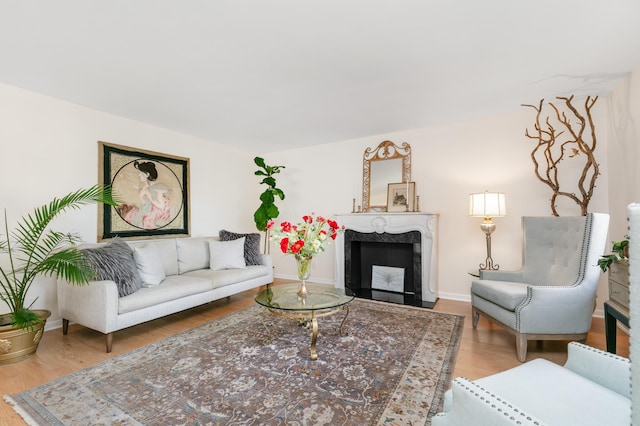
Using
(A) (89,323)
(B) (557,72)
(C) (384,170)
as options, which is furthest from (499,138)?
(A) (89,323)

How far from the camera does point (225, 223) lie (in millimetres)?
5141

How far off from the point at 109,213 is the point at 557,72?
199 inches

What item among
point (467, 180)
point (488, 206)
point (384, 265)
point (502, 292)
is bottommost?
point (384, 265)

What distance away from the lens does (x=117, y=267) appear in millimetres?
2734

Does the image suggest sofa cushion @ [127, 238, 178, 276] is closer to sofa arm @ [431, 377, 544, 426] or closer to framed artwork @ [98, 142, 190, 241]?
framed artwork @ [98, 142, 190, 241]

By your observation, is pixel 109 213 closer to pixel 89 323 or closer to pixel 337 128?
pixel 89 323

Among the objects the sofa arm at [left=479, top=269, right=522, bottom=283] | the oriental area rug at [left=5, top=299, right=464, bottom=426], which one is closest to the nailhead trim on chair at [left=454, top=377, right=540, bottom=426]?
the oriental area rug at [left=5, top=299, right=464, bottom=426]

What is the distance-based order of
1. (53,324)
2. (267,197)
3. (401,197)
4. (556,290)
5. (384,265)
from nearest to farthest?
(556,290) → (53,324) → (401,197) → (384,265) → (267,197)

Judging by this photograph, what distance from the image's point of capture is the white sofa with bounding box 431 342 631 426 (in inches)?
33.1

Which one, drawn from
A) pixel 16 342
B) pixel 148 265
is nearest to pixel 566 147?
pixel 148 265

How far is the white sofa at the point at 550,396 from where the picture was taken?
0.84 metres

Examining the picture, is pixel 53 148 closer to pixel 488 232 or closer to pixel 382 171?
pixel 382 171

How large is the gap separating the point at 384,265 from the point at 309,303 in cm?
227

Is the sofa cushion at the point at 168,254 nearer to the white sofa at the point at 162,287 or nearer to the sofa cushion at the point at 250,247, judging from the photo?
the white sofa at the point at 162,287
